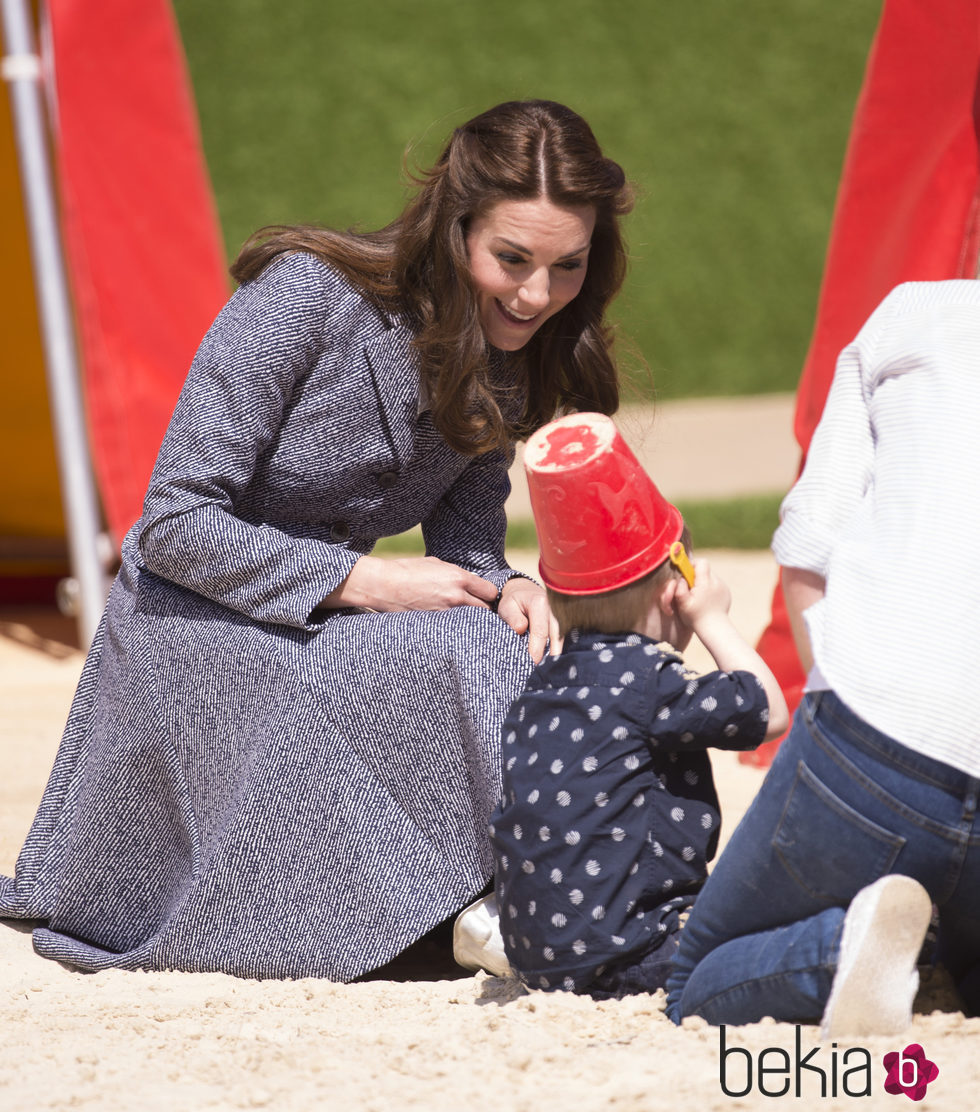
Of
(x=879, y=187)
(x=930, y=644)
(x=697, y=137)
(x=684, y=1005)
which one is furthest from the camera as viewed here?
(x=697, y=137)

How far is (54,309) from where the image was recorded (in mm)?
4531

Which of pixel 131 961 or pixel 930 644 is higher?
pixel 930 644

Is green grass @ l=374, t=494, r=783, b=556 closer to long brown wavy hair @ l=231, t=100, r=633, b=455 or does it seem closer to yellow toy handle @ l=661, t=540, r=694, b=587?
long brown wavy hair @ l=231, t=100, r=633, b=455

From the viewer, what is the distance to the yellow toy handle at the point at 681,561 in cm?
184

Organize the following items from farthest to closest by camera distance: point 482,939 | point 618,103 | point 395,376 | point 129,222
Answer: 1. point 618,103
2. point 129,222
3. point 395,376
4. point 482,939

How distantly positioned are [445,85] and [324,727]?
39.4 feet

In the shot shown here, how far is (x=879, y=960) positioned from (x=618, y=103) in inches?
492

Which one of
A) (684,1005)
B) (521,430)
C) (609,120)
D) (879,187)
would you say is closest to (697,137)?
(609,120)

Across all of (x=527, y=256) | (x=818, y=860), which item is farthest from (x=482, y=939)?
(x=527, y=256)

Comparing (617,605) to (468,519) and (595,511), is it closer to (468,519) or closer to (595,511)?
(595,511)

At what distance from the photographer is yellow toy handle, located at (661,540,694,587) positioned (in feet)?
6.03

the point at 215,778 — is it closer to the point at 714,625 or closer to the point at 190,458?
the point at 190,458

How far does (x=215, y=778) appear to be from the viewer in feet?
7.30

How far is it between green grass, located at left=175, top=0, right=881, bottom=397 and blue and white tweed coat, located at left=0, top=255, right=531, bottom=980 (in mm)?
10343
